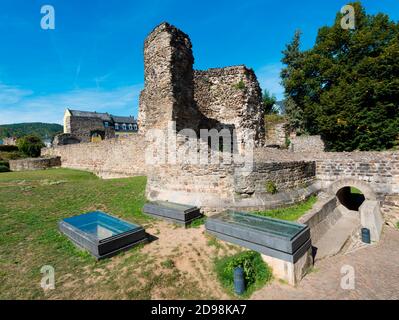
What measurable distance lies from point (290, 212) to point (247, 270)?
417cm

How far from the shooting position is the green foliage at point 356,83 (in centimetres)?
1522

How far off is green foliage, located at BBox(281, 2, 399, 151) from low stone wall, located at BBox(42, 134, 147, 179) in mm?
14696

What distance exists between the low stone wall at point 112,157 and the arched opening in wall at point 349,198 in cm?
1270

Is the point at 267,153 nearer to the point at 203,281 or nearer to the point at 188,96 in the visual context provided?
the point at 188,96

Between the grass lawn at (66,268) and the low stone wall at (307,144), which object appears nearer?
the grass lawn at (66,268)

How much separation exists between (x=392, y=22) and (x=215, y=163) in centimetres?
1947

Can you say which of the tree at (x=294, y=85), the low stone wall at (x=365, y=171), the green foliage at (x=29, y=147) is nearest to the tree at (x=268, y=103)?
the tree at (x=294, y=85)

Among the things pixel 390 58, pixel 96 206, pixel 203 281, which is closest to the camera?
pixel 203 281

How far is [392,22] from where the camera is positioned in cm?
1656

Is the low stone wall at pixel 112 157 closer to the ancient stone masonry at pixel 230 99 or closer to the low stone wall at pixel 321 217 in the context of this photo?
the ancient stone masonry at pixel 230 99

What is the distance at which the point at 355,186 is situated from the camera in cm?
1098

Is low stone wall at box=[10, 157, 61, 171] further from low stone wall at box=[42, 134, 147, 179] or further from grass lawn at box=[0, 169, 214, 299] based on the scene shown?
grass lawn at box=[0, 169, 214, 299]

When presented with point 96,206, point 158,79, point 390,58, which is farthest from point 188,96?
point 390,58

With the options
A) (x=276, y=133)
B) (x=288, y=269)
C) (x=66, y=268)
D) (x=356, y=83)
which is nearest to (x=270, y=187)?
(x=288, y=269)
